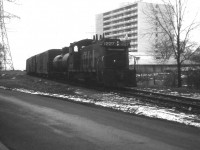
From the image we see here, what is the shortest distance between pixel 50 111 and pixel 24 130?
3632mm

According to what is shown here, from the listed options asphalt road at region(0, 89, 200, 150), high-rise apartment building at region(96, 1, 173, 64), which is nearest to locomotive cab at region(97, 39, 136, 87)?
asphalt road at region(0, 89, 200, 150)

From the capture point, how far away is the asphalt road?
7543 mm

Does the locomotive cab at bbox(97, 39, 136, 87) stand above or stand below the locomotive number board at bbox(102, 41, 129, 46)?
below

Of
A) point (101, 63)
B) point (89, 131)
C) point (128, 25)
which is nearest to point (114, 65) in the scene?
point (101, 63)

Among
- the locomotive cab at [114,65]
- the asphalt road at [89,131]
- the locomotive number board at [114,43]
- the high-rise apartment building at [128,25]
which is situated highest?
the high-rise apartment building at [128,25]

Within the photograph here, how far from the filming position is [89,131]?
9.11 meters

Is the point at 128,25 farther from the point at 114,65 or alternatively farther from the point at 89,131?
the point at 89,131

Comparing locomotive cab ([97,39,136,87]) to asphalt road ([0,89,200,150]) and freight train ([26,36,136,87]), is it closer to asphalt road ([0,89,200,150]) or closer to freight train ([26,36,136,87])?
freight train ([26,36,136,87])

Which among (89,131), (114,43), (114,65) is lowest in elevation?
(89,131)

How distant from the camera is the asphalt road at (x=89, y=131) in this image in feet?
24.7

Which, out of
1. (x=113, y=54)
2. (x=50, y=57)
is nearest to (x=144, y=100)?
(x=113, y=54)

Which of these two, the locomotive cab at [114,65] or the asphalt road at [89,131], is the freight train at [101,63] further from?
the asphalt road at [89,131]

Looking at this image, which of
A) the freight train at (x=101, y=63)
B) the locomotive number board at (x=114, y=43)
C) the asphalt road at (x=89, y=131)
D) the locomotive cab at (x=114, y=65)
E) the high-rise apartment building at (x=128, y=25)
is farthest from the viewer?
the high-rise apartment building at (x=128, y=25)

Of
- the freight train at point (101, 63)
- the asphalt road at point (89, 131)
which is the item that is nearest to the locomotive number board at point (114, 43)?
the freight train at point (101, 63)
